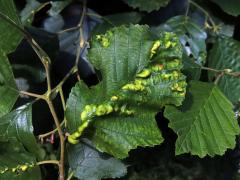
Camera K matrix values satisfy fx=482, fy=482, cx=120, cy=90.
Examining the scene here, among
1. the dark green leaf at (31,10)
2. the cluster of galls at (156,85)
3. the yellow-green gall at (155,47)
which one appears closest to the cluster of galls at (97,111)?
the cluster of galls at (156,85)

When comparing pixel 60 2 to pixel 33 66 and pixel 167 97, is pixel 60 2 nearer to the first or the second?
pixel 33 66

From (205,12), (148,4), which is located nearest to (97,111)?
(148,4)

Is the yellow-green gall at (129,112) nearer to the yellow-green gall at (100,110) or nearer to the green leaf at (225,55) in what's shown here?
the yellow-green gall at (100,110)

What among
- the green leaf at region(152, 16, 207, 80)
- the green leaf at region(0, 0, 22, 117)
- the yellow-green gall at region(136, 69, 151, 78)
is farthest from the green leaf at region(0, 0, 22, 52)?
the green leaf at region(152, 16, 207, 80)

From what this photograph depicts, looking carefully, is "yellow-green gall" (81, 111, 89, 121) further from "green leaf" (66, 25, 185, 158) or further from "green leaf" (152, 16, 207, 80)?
"green leaf" (152, 16, 207, 80)

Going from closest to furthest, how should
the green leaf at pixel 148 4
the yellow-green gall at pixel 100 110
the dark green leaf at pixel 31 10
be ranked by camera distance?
the yellow-green gall at pixel 100 110, the green leaf at pixel 148 4, the dark green leaf at pixel 31 10

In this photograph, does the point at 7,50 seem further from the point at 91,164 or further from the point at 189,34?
the point at 189,34
